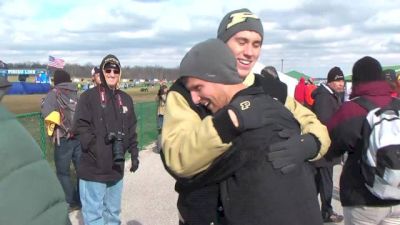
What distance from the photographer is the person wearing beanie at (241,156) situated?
1.92 metres

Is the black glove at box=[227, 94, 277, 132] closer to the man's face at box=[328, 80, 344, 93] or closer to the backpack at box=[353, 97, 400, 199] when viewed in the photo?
the backpack at box=[353, 97, 400, 199]

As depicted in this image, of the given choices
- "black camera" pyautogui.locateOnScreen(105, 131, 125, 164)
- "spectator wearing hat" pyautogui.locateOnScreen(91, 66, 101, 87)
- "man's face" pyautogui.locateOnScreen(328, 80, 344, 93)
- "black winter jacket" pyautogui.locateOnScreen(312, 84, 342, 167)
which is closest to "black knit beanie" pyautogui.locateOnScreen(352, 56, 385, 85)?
"black camera" pyautogui.locateOnScreen(105, 131, 125, 164)

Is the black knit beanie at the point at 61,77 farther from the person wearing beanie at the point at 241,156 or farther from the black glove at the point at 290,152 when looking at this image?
the black glove at the point at 290,152

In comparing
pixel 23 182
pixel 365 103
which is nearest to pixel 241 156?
pixel 23 182

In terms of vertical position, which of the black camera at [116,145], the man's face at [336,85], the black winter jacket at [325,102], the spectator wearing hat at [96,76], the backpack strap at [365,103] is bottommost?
the black camera at [116,145]

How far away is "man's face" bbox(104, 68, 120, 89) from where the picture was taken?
5.22 metres

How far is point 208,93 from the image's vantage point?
6.64 feet

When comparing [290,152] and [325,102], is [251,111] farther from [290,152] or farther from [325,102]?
[325,102]

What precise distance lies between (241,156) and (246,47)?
94 cm

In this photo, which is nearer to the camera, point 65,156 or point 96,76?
point 96,76

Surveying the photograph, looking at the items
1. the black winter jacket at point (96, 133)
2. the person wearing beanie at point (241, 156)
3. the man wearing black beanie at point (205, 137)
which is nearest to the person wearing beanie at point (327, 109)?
the black winter jacket at point (96, 133)

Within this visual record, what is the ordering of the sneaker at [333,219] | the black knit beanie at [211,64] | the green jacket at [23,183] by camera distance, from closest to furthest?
the green jacket at [23,183]
the black knit beanie at [211,64]
the sneaker at [333,219]

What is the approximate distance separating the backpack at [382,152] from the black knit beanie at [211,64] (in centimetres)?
171

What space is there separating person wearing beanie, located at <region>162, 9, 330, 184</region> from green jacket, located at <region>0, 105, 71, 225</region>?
0.56 metres
